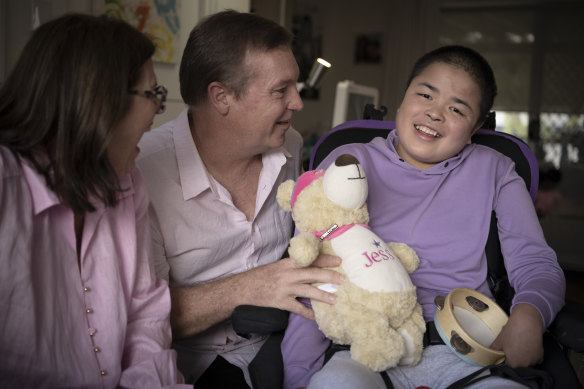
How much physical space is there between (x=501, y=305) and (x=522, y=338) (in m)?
0.32

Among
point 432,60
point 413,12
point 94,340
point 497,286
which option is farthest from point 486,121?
point 413,12

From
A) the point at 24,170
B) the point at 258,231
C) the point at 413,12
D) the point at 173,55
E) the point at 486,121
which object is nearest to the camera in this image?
the point at 24,170

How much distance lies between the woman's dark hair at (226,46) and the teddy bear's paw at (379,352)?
805 mm

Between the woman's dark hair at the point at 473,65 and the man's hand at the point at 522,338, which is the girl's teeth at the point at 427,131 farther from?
the man's hand at the point at 522,338

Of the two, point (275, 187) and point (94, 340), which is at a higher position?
point (275, 187)

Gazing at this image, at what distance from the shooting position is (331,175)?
3.80 feet

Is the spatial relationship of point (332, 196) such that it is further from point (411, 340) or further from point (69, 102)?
point (69, 102)

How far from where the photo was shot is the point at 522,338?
1.20 m

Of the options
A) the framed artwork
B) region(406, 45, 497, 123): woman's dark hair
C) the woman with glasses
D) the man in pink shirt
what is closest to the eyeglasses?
the woman with glasses

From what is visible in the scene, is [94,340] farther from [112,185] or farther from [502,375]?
[502,375]

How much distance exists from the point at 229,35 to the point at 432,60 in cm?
62

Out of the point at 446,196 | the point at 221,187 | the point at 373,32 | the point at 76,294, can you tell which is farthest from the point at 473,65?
the point at 373,32

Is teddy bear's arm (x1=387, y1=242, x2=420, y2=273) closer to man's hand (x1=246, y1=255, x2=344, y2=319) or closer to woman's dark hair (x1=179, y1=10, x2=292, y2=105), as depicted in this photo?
man's hand (x1=246, y1=255, x2=344, y2=319)

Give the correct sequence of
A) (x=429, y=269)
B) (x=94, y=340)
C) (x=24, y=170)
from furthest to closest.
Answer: (x=429, y=269) → (x=94, y=340) → (x=24, y=170)
